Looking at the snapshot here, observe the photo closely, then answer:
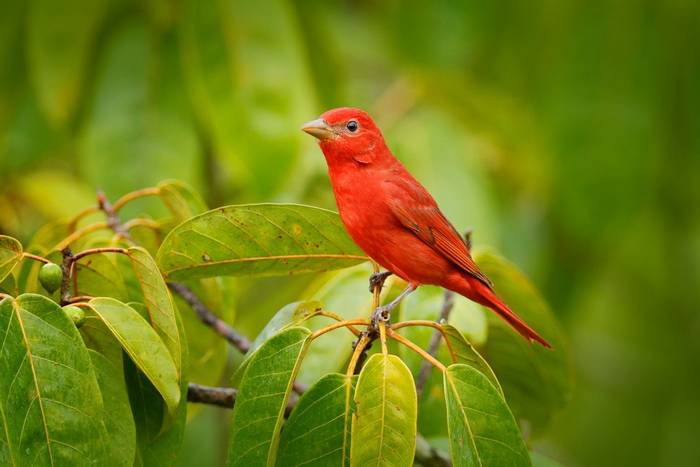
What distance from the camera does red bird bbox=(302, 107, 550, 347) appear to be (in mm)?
3002

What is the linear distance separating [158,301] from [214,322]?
63 cm

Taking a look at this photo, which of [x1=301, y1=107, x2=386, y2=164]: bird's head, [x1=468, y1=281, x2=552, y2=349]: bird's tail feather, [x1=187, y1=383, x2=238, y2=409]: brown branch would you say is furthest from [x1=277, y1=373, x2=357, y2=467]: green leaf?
[x1=301, y1=107, x2=386, y2=164]: bird's head

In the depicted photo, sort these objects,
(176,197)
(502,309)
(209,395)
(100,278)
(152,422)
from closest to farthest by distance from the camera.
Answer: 1. (152,422)
2. (100,278)
3. (209,395)
4. (176,197)
5. (502,309)

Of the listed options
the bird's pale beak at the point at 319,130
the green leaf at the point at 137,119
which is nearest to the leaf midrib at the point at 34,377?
the bird's pale beak at the point at 319,130

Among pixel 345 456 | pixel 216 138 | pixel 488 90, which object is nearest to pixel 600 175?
pixel 488 90

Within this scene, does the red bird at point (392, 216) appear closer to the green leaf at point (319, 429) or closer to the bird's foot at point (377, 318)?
the bird's foot at point (377, 318)

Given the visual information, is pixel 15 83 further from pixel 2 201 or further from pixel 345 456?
pixel 345 456

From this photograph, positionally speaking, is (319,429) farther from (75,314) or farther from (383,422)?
(75,314)

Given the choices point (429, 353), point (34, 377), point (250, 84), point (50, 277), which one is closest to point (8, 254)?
point (50, 277)

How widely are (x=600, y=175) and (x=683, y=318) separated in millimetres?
2192

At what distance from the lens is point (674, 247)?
5695 millimetres

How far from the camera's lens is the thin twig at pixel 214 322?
9.43 feet

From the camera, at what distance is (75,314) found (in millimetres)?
2127

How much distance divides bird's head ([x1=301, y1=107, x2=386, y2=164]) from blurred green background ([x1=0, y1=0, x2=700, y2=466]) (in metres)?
0.59
